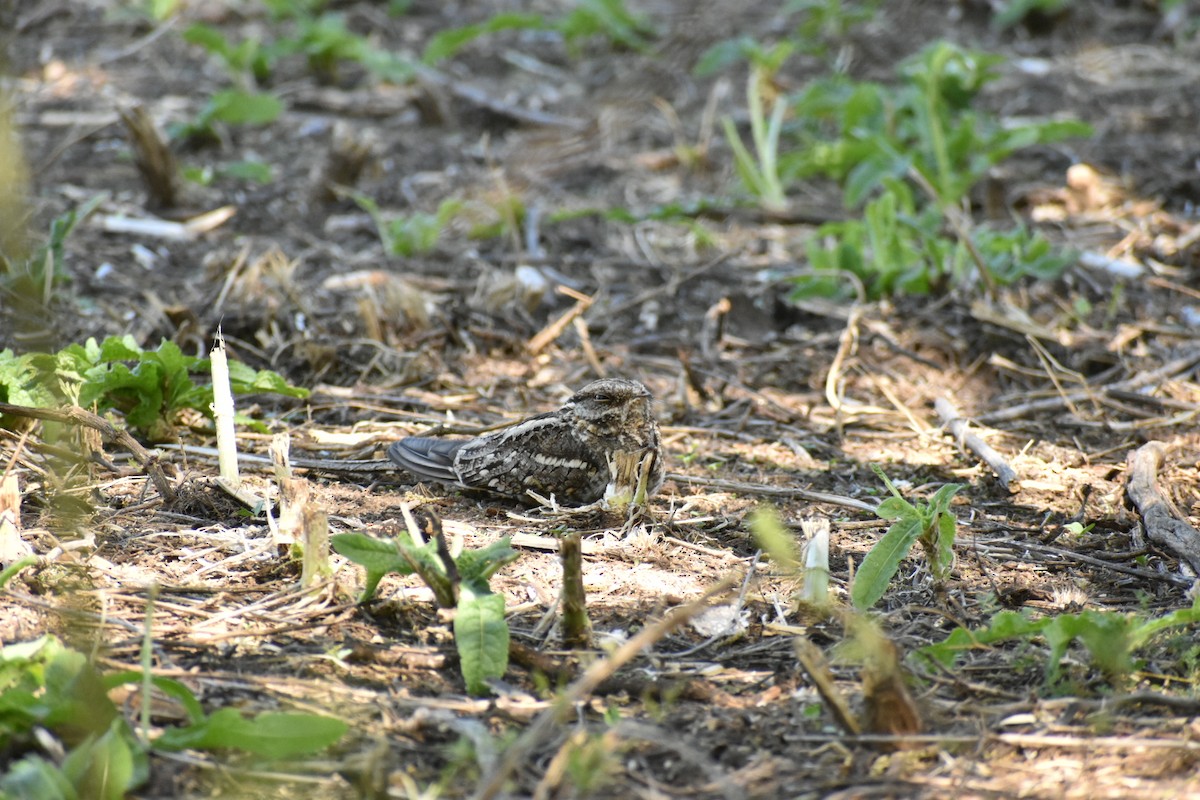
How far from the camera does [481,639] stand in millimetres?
2564

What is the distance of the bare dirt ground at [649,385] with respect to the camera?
242 cm

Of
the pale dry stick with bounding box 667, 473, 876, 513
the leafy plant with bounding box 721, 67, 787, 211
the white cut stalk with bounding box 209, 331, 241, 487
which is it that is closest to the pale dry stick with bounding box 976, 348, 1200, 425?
the pale dry stick with bounding box 667, 473, 876, 513

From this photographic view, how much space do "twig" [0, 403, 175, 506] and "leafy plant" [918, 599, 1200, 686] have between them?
2127 mm

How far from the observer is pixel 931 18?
9430 mm

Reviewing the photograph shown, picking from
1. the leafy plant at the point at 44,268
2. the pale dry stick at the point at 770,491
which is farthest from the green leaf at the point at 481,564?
the leafy plant at the point at 44,268

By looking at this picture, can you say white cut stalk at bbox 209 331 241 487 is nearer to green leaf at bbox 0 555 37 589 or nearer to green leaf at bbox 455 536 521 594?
green leaf at bbox 0 555 37 589

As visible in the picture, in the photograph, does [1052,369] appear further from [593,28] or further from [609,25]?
[593,28]

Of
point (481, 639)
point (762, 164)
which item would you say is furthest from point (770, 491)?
point (762, 164)

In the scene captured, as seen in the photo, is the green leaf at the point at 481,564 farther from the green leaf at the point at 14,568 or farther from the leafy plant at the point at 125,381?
the leafy plant at the point at 125,381

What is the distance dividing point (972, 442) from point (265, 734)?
2834 millimetres

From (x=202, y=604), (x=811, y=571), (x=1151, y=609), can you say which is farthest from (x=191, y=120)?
(x=1151, y=609)

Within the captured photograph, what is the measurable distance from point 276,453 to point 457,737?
3.85ft

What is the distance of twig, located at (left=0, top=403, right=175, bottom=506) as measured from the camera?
3.42 meters

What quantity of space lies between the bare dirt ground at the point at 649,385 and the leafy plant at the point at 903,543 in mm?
123
